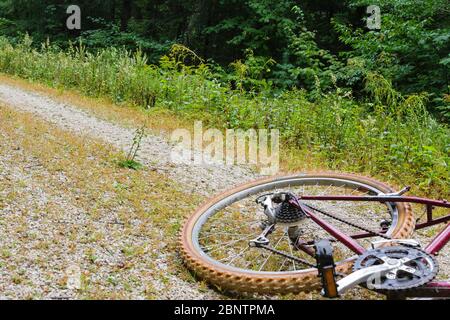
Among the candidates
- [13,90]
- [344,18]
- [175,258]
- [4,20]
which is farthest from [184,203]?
[4,20]

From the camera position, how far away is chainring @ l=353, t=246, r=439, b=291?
7.47 feet

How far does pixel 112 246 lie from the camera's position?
3723 mm

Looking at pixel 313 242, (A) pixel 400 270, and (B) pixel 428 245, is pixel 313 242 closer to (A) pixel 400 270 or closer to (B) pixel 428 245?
(B) pixel 428 245

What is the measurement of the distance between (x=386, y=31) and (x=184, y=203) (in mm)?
7346

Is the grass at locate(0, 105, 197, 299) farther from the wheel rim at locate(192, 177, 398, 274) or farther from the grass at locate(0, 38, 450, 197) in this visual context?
the grass at locate(0, 38, 450, 197)

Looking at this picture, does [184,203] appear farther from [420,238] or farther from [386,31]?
[386,31]

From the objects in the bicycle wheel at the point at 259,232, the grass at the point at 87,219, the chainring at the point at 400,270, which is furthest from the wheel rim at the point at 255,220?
the chainring at the point at 400,270
